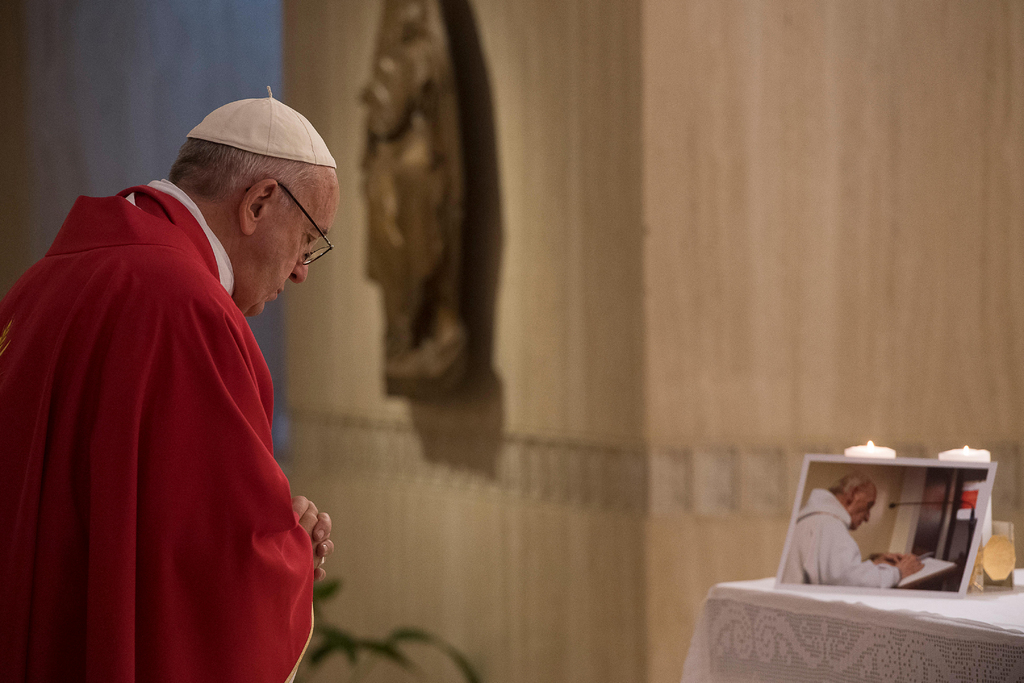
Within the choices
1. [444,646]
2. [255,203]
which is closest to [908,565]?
[255,203]

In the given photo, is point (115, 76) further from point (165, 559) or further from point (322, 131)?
point (165, 559)

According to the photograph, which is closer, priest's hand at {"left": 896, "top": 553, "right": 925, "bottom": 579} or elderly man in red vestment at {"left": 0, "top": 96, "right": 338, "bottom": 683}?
elderly man in red vestment at {"left": 0, "top": 96, "right": 338, "bottom": 683}

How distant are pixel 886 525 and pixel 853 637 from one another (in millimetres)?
294

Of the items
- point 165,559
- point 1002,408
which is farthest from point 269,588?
point 1002,408

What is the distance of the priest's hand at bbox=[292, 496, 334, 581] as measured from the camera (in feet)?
7.06

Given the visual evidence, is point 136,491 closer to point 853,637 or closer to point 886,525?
point 853,637

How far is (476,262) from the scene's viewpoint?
509cm

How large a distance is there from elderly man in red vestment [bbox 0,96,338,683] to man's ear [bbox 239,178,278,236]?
0.63ft

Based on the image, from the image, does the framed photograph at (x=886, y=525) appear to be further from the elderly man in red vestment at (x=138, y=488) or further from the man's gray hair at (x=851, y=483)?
the elderly man in red vestment at (x=138, y=488)

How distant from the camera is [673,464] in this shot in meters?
4.18

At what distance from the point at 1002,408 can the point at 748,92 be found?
154 cm

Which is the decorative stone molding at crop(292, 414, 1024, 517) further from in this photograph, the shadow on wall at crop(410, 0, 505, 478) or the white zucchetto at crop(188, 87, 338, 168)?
the white zucchetto at crop(188, 87, 338, 168)

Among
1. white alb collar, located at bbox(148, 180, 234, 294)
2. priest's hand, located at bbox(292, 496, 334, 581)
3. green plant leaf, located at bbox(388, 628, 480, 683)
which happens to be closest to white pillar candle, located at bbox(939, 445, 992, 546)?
priest's hand, located at bbox(292, 496, 334, 581)

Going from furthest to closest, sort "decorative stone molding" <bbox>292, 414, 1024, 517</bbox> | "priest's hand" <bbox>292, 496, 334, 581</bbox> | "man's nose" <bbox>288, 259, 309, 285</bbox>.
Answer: "decorative stone molding" <bbox>292, 414, 1024, 517</bbox> → "man's nose" <bbox>288, 259, 309, 285</bbox> → "priest's hand" <bbox>292, 496, 334, 581</bbox>
